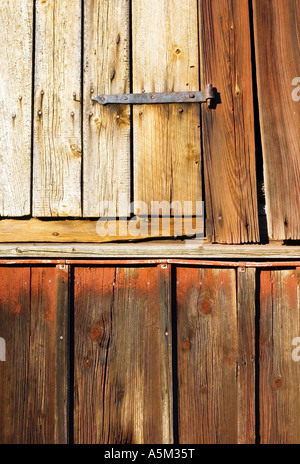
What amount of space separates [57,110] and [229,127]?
103cm

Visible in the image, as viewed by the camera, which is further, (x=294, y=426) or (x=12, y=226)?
(x=12, y=226)

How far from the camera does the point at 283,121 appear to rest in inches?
101

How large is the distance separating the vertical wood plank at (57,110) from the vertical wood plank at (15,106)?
0.05 m

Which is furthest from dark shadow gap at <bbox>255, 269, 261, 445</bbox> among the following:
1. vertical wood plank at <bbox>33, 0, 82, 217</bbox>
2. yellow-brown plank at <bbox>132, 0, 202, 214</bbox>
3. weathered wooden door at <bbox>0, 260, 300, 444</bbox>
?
vertical wood plank at <bbox>33, 0, 82, 217</bbox>

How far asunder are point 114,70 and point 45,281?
1319mm

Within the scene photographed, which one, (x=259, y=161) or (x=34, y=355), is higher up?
(x=259, y=161)

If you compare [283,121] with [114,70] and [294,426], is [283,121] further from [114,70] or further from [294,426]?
[294,426]

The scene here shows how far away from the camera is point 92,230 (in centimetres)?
260

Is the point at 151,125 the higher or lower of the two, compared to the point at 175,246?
higher

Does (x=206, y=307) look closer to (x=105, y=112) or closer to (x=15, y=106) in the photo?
(x=105, y=112)

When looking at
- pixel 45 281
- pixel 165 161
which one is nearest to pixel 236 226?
pixel 165 161

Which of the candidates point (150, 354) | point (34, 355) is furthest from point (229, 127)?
point (34, 355)

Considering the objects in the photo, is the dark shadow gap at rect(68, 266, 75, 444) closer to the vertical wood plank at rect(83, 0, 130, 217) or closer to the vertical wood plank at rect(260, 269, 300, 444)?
the vertical wood plank at rect(83, 0, 130, 217)

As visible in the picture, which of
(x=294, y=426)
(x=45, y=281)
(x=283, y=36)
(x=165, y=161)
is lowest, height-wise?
(x=294, y=426)
